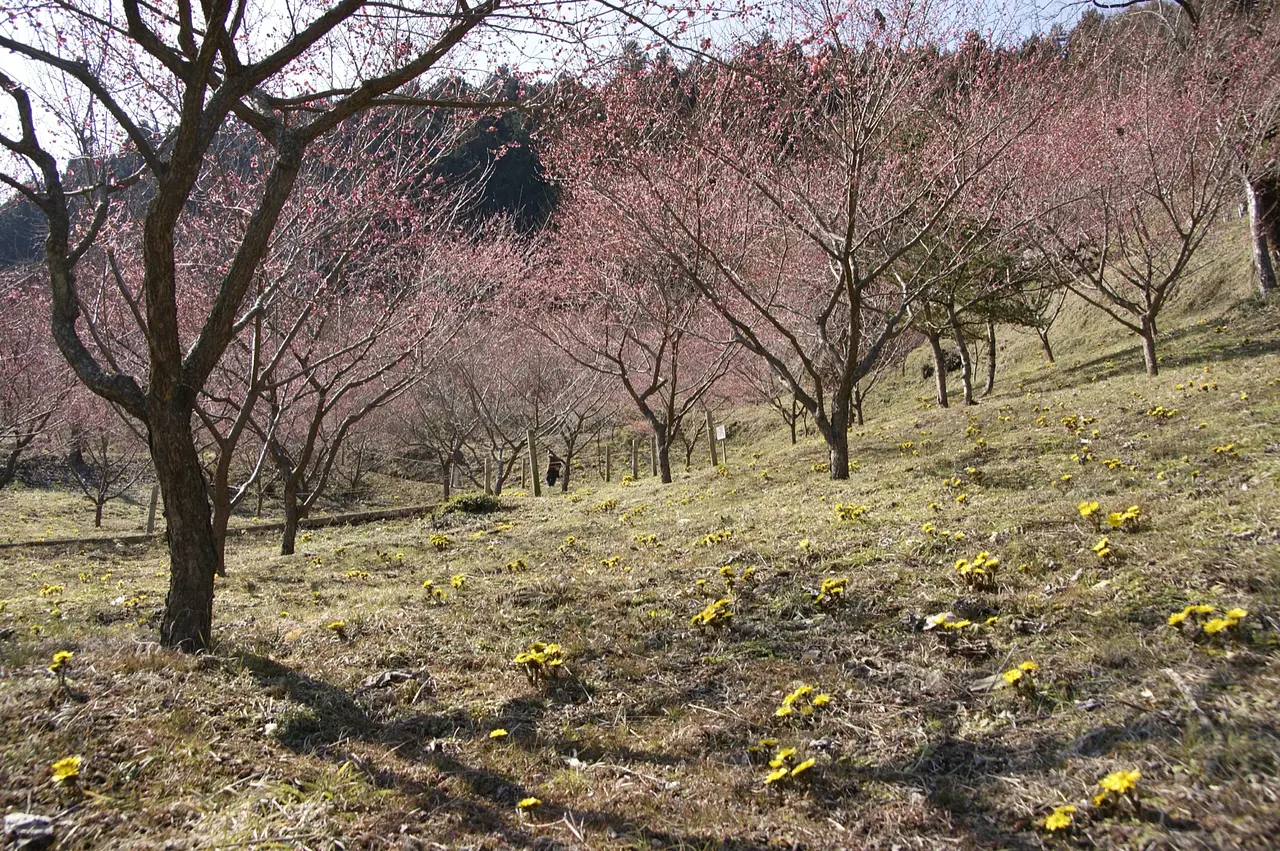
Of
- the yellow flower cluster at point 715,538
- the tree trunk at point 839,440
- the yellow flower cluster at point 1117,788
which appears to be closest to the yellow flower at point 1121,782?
the yellow flower cluster at point 1117,788

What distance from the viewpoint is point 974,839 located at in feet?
7.11

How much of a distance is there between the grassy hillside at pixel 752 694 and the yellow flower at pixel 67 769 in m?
0.09

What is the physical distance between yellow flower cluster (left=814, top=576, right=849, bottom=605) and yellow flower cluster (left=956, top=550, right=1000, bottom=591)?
0.59 meters

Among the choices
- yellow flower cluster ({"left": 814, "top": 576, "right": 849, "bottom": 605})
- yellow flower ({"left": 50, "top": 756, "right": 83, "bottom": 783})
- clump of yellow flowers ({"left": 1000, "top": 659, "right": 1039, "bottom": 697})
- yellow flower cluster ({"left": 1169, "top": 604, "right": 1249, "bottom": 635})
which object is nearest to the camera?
yellow flower ({"left": 50, "top": 756, "right": 83, "bottom": 783})

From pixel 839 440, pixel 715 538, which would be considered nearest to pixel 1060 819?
pixel 715 538

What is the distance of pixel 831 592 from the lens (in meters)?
3.99

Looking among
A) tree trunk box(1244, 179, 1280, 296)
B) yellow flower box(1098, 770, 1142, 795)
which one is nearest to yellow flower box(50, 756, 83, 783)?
yellow flower box(1098, 770, 1142, 795)

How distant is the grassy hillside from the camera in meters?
2.30

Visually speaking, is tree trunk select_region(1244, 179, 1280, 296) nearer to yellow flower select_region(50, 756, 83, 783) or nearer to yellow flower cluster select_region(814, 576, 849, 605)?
yellow flower cluster select_region(814, 576, 849, 605)

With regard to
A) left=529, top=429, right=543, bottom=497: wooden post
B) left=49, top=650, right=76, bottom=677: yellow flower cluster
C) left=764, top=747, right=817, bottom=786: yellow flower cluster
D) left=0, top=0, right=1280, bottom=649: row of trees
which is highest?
left=0, top=0, right=1280, bottom=649: row of trees

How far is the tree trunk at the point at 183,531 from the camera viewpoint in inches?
158

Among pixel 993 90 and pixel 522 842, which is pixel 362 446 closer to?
pixel 993 90

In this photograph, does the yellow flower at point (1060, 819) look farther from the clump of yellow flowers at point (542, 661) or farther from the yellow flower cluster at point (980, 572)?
the clump of yellow flowers at point (542, 661)

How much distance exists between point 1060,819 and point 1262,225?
65.2 ft
